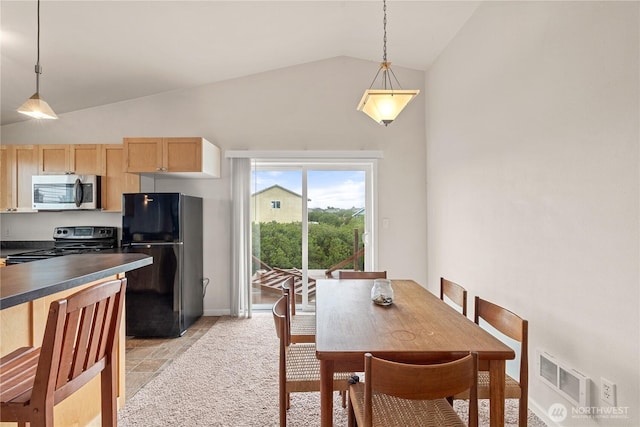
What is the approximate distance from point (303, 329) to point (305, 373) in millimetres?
645

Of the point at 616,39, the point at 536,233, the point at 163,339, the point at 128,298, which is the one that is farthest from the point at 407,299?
Answer: the point at 128,298

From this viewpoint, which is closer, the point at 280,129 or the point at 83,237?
the point at 83,237

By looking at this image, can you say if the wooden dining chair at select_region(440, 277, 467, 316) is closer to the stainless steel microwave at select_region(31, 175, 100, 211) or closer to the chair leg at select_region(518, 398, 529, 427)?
the chair leg at select_region(518, 398, 529, 427)

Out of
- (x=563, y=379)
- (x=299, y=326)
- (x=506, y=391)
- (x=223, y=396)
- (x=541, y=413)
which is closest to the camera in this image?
(x=506, y=391)

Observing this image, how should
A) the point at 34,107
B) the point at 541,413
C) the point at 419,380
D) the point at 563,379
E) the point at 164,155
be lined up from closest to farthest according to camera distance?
the point at 419,380 → the point at 563,379 → the point at 541,413 → the point at 34,107 → the point at 164,155

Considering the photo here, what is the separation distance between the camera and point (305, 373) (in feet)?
5.69

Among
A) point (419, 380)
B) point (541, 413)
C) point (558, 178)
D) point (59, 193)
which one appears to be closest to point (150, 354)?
point (59, 193)

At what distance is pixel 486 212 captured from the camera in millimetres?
2695

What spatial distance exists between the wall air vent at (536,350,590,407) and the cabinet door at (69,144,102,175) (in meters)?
4.44

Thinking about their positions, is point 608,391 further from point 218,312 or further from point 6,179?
point 6,179

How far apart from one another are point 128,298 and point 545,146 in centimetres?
387

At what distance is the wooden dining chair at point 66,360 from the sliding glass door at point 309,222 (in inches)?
110

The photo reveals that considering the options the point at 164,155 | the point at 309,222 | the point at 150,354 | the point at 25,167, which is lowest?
the point at 150,354

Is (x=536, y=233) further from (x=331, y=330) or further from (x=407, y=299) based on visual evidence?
(x=331, y=330)
